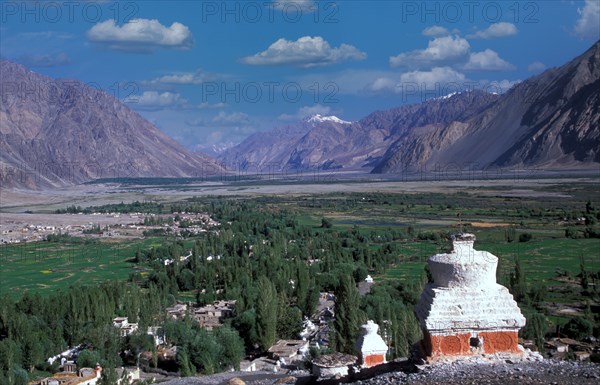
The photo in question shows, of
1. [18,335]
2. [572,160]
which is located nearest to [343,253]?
[18,335]

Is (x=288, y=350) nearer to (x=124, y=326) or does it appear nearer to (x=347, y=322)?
(x=347, y=322)

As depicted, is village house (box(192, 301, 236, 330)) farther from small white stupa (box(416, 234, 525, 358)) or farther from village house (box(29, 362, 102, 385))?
small white stupa (box(416, 234, 525, 358))

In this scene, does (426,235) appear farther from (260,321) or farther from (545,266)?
(260,321)

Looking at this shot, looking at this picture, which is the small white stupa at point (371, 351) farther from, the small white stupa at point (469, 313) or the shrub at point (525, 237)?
the shrub at point (525, 237)

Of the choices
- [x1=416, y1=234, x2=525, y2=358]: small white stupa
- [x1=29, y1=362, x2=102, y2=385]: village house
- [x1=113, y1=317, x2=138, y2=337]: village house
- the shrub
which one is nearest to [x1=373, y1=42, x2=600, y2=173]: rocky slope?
the shrub

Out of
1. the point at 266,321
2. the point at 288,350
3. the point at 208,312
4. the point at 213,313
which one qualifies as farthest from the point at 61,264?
the point at 288,350

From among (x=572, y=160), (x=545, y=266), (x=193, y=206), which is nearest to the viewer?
(x=545, y=266)
